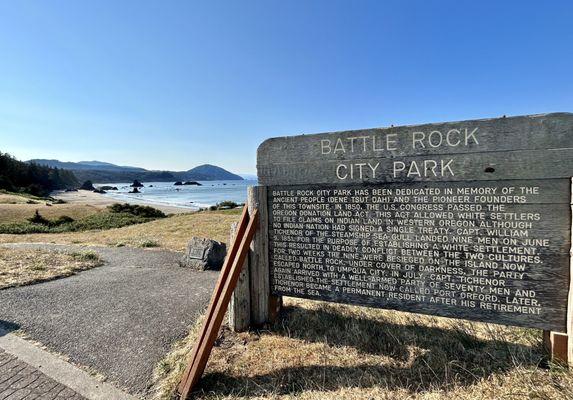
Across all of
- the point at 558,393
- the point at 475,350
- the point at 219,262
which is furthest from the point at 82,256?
the point at 558,393

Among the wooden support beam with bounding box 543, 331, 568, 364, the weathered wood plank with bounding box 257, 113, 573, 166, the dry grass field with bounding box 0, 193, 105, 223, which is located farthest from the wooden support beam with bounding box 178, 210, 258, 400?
the dry grass field with bounding box 0, 193, 105, 223

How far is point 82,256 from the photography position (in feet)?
33.4

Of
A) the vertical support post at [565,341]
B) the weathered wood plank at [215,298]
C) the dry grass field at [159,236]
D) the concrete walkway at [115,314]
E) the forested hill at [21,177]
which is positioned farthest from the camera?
the forested hill at [21,177]

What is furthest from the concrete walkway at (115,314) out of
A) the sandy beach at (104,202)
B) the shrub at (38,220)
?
the sandy beach at (104,202)

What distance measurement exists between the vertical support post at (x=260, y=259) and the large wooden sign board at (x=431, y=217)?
89 mm

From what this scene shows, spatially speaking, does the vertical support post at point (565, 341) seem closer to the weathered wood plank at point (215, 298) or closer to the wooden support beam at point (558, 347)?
the wooden support beam at point (558, 347)

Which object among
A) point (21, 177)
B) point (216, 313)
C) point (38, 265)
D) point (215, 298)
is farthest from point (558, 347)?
point (21, 177)

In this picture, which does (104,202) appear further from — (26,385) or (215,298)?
(215,298)

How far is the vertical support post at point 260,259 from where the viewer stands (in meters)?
4.80

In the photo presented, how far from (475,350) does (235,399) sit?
9.55 feet

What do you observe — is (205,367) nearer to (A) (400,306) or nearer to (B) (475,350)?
(A) (400,306)

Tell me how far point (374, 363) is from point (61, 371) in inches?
151

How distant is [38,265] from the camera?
29.0ft

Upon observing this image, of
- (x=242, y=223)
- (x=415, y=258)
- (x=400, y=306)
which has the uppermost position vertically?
(x=242, y=223)
